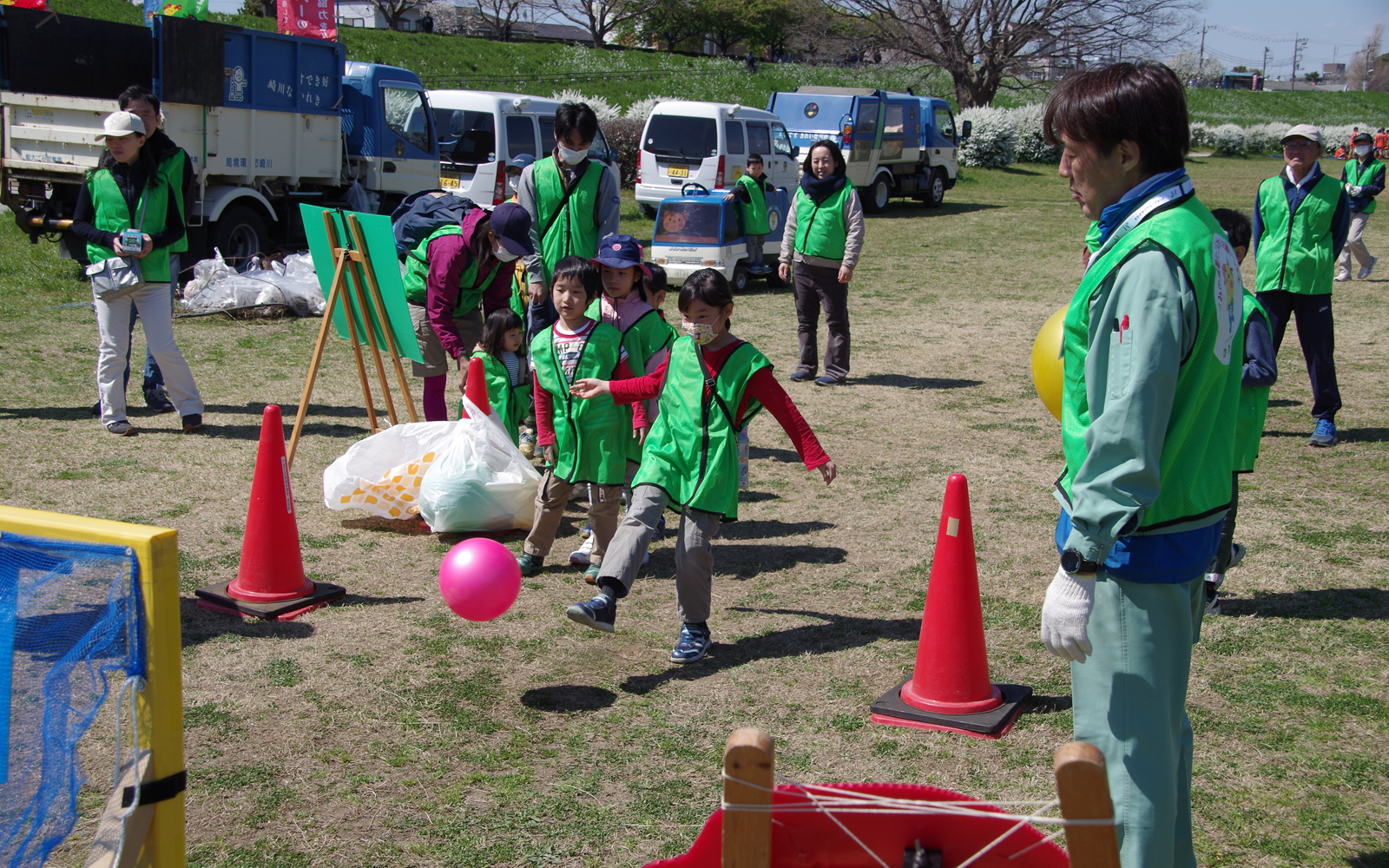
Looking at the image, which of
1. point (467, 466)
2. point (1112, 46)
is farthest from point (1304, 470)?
point (1112, 46)

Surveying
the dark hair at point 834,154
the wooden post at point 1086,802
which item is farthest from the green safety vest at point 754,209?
the wooden post at point 1086,802

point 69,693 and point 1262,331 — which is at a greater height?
point 1262,331

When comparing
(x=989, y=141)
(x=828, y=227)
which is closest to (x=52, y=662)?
(x=828, y=227)

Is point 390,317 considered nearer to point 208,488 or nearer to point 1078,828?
point 208,488

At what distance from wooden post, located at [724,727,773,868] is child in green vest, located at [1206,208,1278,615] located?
9.04 feet

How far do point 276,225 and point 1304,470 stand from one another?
12.0 m

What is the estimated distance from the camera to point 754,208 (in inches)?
543

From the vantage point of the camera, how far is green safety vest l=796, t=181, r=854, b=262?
9.12m

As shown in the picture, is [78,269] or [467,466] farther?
[78,269]

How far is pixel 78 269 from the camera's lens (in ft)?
43.0

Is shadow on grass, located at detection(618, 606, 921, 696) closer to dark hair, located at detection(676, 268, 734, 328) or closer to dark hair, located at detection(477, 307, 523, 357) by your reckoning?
dark hair, located at detection(676, 268, 734, 328)

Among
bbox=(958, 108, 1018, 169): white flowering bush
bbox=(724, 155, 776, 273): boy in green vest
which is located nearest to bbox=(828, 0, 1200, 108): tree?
bbox=(958, 108, 1018, 169): white flowering bush

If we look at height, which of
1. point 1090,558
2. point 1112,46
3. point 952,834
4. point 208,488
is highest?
point 1112,46

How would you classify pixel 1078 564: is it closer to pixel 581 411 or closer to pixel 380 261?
pixel 581 411
